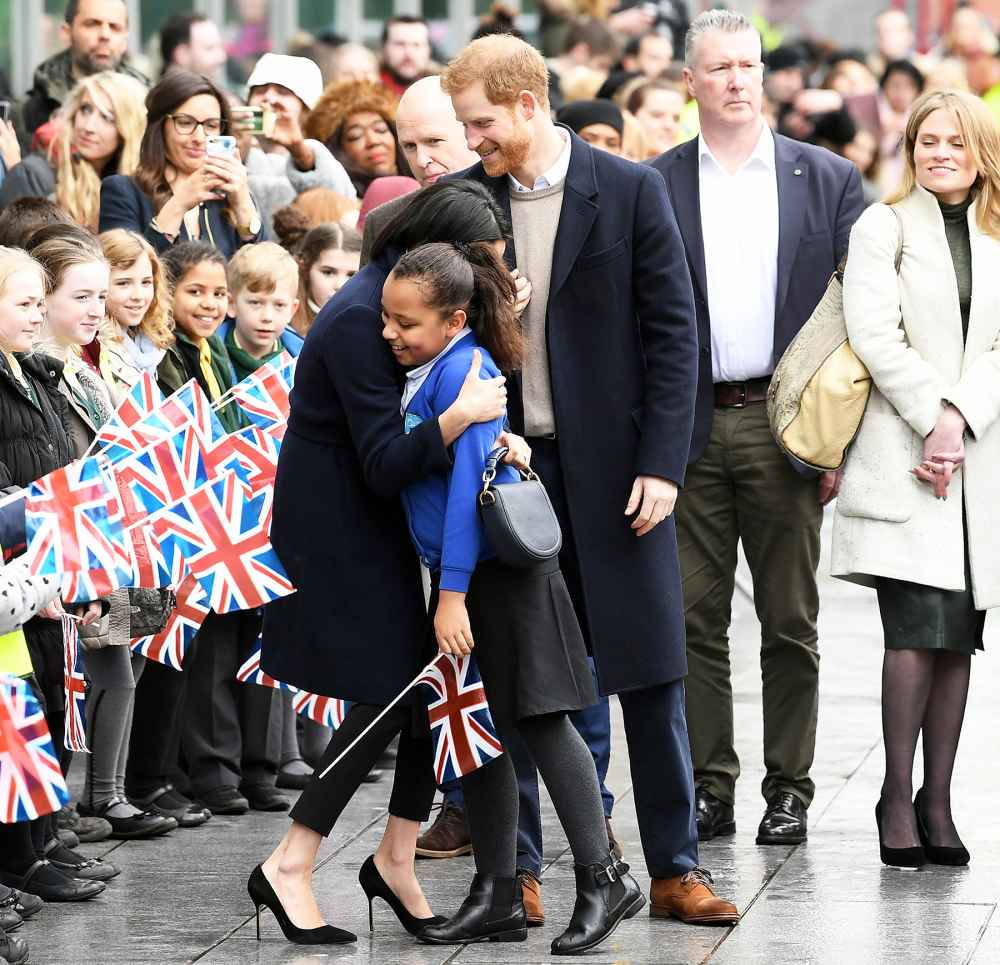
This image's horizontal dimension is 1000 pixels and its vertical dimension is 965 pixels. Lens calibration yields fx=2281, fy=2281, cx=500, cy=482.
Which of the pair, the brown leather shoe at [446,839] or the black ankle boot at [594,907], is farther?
the brown leather shoe at [446,839]

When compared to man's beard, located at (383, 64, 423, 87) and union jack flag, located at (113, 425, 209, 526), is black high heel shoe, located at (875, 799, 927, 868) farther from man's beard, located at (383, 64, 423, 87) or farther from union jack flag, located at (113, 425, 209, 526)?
man's beard, located at (383, 64, 423, 87)

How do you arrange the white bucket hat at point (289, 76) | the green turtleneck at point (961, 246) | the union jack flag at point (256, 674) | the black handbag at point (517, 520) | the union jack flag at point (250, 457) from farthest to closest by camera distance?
the white bucket hat at point (289, 76), the green turtleneck at point (961, 246), the union jack flag at point (250, 457), the union jack flag at point (256, 674), the black handbag at point (517, 520)

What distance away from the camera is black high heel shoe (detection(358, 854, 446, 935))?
567 cm

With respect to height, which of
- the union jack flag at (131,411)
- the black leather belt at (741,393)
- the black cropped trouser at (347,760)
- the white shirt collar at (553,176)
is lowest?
the black cropped trouser at (347,760)

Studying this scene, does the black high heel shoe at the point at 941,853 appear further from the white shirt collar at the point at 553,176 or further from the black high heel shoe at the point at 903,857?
the white shirt collar at the point at 553,176

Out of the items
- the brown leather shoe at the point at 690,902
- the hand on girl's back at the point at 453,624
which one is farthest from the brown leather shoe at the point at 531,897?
the hand on girl's back at the point at 453,624

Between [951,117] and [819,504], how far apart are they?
4.04 ft

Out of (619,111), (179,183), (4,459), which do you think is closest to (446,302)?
(4,459)

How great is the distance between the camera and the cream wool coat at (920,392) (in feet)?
Result: 20.9

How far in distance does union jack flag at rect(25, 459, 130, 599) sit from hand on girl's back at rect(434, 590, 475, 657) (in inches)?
30.3

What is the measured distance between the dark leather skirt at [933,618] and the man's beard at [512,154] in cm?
170

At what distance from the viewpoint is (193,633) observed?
6805mm

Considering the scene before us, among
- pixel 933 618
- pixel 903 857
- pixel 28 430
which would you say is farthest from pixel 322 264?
pixel 903 857

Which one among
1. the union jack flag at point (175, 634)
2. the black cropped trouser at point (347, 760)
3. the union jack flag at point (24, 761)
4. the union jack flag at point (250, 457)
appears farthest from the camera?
the union jack flag at point (175, 634)
